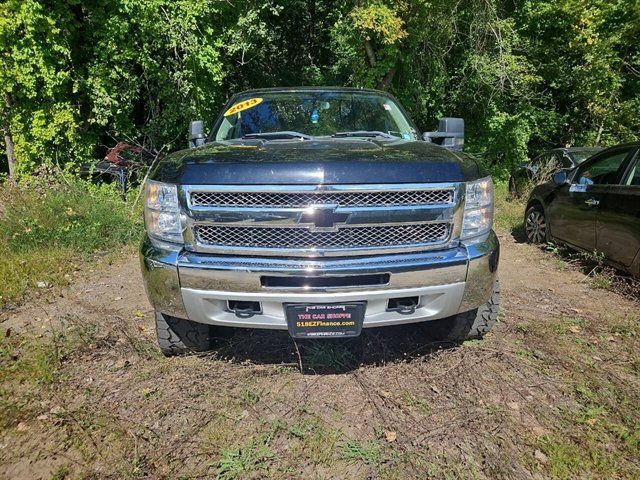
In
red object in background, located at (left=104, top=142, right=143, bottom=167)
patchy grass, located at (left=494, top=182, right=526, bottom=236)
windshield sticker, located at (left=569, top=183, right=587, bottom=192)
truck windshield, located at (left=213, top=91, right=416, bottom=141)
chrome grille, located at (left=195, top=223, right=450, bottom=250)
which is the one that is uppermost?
truck windshield, located at (left=213, top=91, right=416, bottom=141)

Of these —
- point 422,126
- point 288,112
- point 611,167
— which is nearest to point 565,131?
point 422,126

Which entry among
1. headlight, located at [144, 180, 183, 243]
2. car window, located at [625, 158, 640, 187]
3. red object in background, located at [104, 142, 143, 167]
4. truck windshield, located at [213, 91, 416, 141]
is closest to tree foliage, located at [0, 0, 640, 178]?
red object in background, located at [104, 142, 143, 167]

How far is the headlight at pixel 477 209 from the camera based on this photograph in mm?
2756

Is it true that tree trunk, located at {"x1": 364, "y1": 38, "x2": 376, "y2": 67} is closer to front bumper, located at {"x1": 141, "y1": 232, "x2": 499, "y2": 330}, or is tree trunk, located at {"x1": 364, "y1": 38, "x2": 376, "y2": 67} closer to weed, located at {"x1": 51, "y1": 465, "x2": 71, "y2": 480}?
front bumper, located at {"x1": 141, "y1": 232, "x2": 499, "y2": 330}

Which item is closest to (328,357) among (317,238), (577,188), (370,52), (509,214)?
(317,238)

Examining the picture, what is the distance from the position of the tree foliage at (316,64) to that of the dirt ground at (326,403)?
20.8 ft

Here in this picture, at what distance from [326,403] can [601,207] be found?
395 cm

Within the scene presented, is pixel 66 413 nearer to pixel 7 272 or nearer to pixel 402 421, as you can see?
pixel 402 421

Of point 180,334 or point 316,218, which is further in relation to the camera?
point 180,334

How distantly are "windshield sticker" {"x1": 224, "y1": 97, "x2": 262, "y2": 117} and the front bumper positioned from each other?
71.0 inches

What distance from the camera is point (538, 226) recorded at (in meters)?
6.56

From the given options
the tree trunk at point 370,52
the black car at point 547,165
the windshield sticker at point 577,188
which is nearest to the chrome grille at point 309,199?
the windshield sticker at point 577,188

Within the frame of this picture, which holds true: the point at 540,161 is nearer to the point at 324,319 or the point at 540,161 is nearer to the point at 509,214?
the point at 509,214

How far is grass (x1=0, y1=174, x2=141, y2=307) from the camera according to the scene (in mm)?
4941
